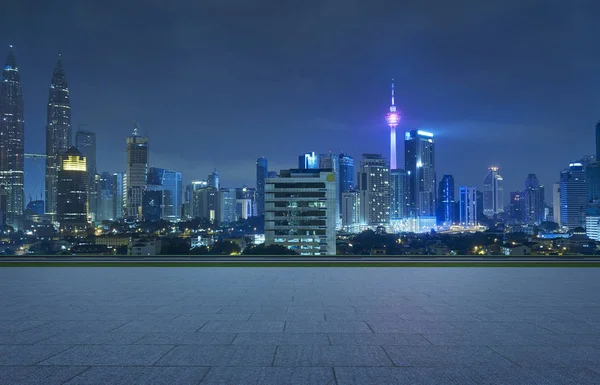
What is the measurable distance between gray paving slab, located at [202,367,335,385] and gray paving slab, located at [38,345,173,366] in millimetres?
1337

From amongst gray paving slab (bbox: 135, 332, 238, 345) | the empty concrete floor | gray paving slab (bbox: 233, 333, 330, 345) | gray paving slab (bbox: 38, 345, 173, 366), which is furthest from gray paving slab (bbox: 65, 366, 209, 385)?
gray paving slab (bbox: 233, 333, 330, 345)

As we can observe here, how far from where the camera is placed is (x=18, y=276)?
21.5 meters

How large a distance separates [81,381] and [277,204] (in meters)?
93.0

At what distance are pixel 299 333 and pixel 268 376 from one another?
2.81m

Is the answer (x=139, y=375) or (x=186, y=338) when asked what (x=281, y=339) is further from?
(x=139, y=375)

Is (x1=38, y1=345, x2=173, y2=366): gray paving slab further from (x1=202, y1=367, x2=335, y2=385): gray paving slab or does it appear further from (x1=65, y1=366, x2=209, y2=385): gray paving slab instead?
(x1=202, y1=367, x2=335, y2=385): gray paving slab

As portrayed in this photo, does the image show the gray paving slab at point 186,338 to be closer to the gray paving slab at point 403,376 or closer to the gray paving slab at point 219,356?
the gray paving slab at point 219,356

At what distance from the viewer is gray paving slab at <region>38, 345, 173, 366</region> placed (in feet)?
24.8

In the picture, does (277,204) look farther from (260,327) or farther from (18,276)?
(260,327)

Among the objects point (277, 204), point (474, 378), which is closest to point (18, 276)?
point (474, 378)

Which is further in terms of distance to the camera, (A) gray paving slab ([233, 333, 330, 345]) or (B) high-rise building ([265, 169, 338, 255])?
(B) high-rise building ([265, 169, 338, 255])

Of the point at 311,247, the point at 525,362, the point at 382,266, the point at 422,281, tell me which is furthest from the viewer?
the point at 311,247

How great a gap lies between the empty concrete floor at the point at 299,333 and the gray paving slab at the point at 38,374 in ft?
0.10

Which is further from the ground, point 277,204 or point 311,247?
point 277,204
